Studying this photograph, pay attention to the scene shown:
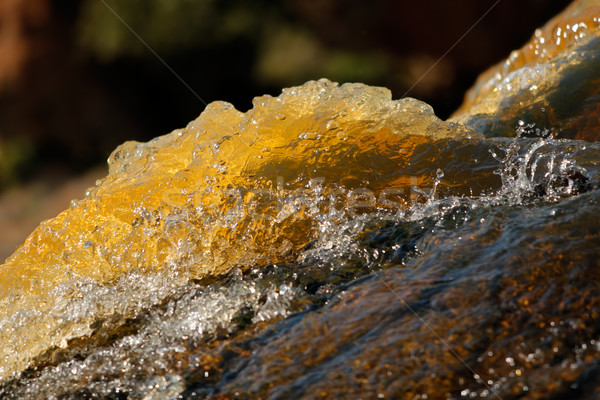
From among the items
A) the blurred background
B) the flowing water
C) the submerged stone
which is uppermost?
the blurred background

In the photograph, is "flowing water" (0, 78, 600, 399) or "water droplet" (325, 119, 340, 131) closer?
"flowing water" (0, 78, 600, 399)

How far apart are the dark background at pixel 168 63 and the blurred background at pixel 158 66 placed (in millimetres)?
14

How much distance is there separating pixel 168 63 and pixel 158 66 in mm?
276

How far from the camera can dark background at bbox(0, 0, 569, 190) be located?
28.3ft

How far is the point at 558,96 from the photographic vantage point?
11.4 ft

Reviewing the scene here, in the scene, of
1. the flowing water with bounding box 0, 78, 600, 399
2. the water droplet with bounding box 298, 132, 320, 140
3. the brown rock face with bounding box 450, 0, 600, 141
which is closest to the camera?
the flowing water with bounding box 0, 78, 600, 399

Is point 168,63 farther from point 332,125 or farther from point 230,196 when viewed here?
point 230,196

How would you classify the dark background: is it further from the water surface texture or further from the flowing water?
the flowing water

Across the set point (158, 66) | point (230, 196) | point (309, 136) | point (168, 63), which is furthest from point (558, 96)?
point (158, 66)

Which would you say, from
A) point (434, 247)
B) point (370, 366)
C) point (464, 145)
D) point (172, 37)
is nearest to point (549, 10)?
point (172, 37)

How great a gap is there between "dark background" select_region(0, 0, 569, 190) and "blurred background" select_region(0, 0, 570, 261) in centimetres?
1

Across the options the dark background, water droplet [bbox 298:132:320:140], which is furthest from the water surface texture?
the dark background

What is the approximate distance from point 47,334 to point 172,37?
24.1 ft

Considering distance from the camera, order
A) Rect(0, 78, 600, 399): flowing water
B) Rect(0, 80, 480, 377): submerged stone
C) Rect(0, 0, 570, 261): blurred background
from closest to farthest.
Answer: Rect(0, 78, 600, 399): flowing water
Rect(0, 80, 480, 377): submerged stone
Rect(0, 0, 570, 261): blurred background
